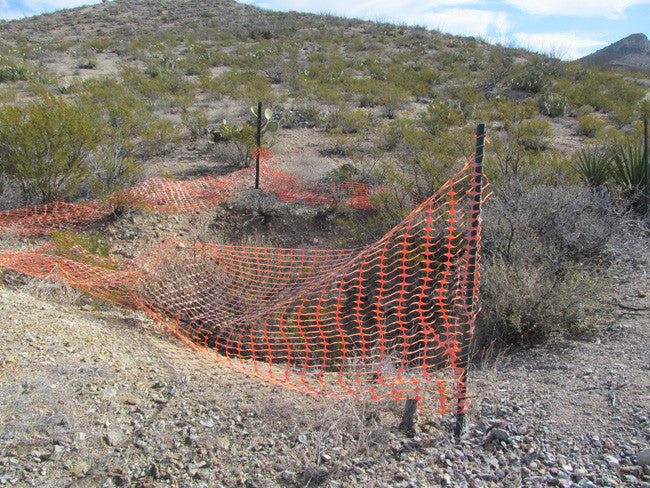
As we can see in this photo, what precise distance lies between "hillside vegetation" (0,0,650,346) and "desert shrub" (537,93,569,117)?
0.17 ft

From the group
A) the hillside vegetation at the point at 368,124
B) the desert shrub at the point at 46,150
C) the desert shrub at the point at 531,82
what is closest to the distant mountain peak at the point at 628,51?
the hillside vegetation at the point at 368,124

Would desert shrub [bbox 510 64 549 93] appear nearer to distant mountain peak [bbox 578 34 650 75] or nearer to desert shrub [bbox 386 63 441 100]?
desert shrub [bbox 386 63 441 100]

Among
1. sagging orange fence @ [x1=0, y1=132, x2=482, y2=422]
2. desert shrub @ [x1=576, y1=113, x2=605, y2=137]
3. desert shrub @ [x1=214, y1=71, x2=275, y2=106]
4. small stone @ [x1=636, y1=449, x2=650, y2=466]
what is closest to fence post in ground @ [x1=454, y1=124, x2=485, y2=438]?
sagging orange fence @ [x1=0, y1=132, x2=482, y2=422]

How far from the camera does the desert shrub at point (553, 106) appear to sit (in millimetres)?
16000

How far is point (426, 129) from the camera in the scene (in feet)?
42.4

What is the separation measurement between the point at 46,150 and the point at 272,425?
6513mm

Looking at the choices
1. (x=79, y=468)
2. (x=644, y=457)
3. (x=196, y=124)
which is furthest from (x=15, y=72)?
(x=644, y=457)

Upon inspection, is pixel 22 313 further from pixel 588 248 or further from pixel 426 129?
pixel 426 129

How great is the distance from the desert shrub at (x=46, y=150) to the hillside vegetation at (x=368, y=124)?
0.09ft

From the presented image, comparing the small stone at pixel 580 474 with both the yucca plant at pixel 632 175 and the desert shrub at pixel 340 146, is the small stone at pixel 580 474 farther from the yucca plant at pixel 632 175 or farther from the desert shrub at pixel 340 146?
the desert shrub at pixel 340 146

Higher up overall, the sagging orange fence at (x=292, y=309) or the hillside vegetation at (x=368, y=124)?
→ the hillside vegetation at (x=368, y=124)

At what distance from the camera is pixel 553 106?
53.0 feet

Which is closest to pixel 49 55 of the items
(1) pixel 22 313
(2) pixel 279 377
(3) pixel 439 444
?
(1) pixel 22 313

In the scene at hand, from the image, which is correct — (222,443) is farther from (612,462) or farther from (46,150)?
(46,150)
